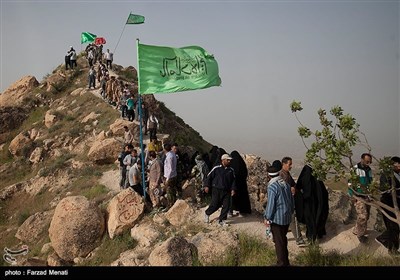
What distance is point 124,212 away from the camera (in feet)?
29.1

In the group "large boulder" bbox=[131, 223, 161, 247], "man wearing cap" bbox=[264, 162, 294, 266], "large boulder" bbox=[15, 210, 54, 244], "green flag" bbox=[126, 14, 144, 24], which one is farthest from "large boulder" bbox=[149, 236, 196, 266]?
"green flag" bbox=[126, 14, 144, 24]

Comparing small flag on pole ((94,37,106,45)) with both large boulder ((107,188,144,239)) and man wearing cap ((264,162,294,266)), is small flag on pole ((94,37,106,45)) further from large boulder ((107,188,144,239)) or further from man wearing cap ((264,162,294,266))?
man wearing cap ((264,162,294,266))

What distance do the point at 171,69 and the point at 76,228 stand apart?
457 cm

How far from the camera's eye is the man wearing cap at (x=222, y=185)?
8.09 metres

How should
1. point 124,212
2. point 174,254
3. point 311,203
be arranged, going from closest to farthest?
point 174,254, point 311,203, point 124,212

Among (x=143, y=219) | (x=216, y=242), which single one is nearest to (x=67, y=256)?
(x=143, y=219)

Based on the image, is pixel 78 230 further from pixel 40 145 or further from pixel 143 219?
pixel 40 145

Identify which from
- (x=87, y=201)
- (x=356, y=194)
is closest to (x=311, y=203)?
(x=356, y=194)

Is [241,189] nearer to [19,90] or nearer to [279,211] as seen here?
[279,211]

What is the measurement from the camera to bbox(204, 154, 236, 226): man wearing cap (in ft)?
26.5

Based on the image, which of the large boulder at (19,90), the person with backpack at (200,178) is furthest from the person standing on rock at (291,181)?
the large boulder at (19,90)

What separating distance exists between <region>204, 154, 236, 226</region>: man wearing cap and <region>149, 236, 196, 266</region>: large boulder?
1452 mm

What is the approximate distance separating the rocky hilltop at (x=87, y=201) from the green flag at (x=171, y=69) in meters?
2.91
